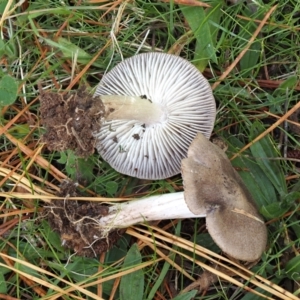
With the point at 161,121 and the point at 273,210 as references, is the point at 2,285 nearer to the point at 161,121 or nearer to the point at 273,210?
the point at 161,121

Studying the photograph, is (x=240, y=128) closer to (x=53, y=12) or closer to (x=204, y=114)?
(x=204, y=114)

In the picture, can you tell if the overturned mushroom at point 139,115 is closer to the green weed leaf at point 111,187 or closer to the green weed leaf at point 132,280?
the green weed leaf at point 111,187

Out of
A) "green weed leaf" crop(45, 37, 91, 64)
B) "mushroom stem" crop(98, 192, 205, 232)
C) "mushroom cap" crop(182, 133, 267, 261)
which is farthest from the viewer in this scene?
"green weed leaf" crop(45, 37, 91, 64)

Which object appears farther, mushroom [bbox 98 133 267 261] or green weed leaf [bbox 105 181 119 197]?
green weed leaf [bbox 105 181 119 197]

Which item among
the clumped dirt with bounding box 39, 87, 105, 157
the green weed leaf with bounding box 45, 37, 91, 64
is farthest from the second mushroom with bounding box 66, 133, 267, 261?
the green weed leaf with bounding box 45, 37, 91, 64

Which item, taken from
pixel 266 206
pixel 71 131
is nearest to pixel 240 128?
pixel 266 206

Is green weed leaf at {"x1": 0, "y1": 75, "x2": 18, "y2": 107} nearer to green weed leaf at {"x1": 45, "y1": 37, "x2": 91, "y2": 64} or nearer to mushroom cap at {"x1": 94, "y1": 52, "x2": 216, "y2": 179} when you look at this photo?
green weed leaf at {"x1": 45, "y1": 37, "x2": 91, "y2": 64}

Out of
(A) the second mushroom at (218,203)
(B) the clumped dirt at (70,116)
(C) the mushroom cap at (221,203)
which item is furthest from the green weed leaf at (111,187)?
(C) the mushroom cap at (221,203)
